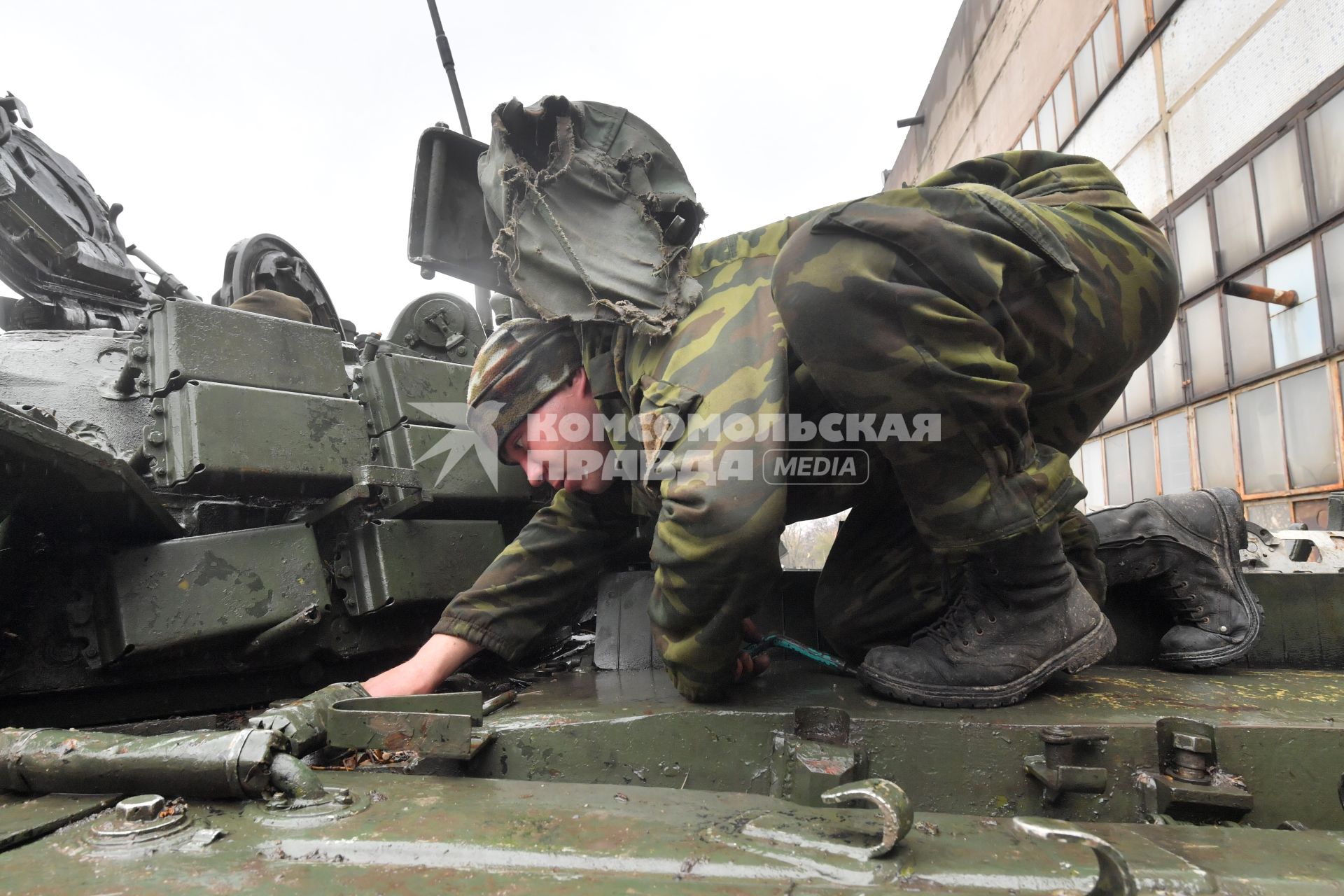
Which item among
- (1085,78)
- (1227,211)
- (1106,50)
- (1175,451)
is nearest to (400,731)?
(1227,211)

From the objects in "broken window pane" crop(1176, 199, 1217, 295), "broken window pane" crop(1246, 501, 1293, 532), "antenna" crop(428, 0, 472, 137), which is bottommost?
"broken window pane" crop(1246, 501, 1293, 532)

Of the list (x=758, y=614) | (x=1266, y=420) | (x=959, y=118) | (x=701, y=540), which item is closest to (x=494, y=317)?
(x=758, y=614)

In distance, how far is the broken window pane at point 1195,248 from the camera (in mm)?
8461

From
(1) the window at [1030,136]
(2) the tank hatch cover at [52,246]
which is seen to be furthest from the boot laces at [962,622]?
(1) the window at [1030,136]

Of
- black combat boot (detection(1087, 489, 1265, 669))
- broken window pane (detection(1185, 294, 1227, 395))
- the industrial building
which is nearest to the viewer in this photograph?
black combat boot (detection(1087, 489, 1265, 669))

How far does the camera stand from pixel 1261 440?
779 centimetres

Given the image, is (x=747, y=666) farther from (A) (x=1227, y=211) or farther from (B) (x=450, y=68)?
(A) (x=1227, y=211)

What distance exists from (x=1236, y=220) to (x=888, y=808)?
8.93m

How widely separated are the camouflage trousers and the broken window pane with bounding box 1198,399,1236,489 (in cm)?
747

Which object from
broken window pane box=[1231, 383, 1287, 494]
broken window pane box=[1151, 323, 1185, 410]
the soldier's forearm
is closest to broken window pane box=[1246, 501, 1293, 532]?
broken window pane box=[1231, 383, 1287, 494]

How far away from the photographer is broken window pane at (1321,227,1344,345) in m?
6.68

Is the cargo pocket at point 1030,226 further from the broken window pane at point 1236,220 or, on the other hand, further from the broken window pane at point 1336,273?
the broken window pane at point 1236,220

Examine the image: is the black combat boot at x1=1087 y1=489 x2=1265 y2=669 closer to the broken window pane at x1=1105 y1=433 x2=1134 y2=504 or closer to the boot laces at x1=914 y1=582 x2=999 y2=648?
the boot laces at x1=914 y1=582 x2=999 y2=648

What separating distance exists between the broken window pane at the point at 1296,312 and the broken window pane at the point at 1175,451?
159 centimetres
